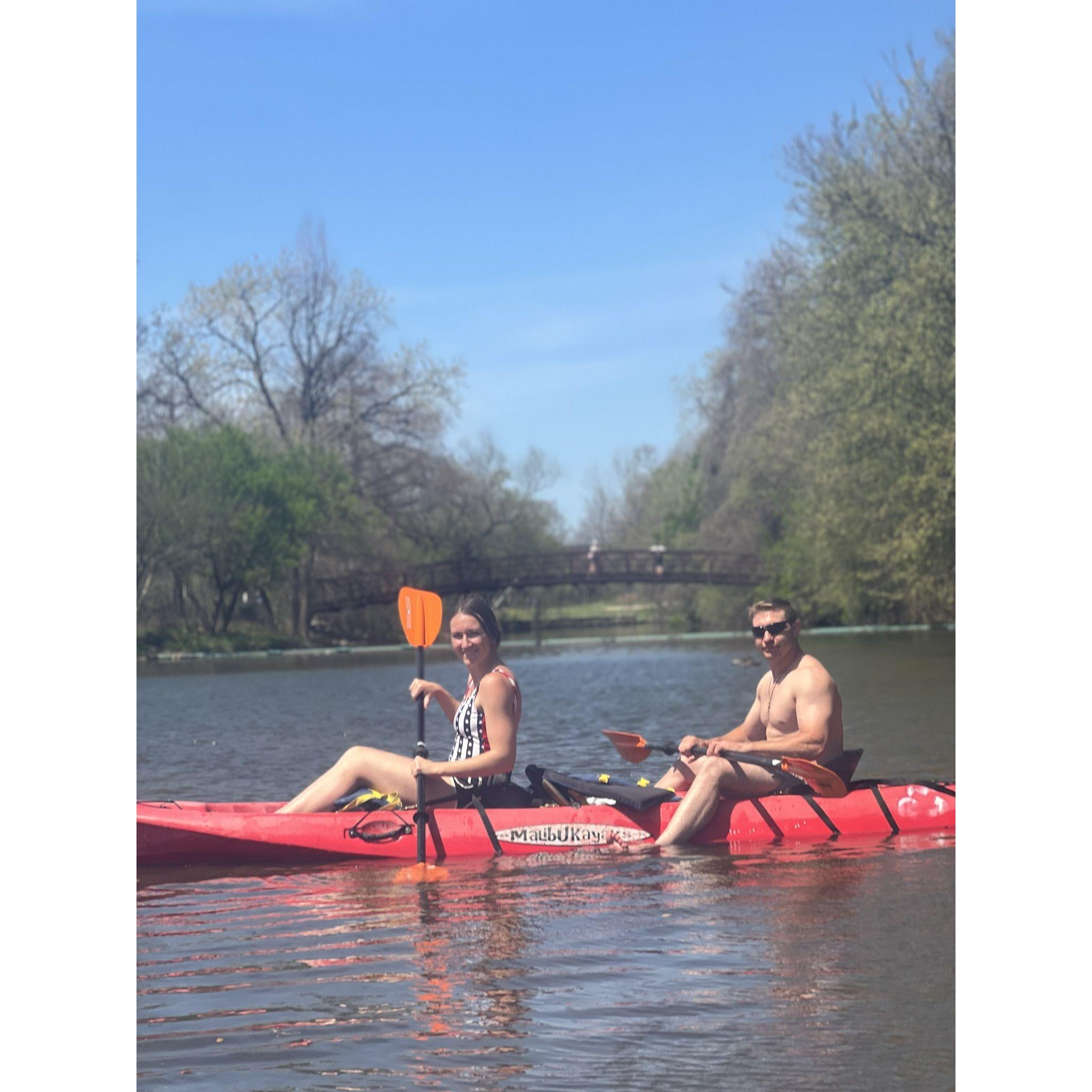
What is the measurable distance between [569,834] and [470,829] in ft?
1.52

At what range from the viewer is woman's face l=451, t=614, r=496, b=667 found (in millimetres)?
6176

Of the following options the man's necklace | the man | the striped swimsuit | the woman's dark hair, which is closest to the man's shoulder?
the man

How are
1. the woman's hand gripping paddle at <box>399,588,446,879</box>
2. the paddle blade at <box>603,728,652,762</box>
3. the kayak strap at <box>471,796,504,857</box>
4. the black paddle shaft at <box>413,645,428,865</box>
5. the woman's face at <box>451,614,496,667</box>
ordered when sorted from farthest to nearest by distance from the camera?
1. the paddle blade at <box>603,728,652,762</box>
2. the woman's hand gripping paddle at <box>399,588,446,879</box>
3. the kayak strap at <box>471,796,504,857</box>
4. the black paddle shaft at <box>413,645,428,865</box>
5. the woman's face at <box>451,614,496,667</box>

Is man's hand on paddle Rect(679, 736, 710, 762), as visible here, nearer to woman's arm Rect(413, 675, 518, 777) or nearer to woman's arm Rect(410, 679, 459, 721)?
woman's arm Rect(413, 675, 518, 777)

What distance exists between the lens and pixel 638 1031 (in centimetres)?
396

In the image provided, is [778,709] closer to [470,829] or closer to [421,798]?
[470,829]

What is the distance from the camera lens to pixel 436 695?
260 inches

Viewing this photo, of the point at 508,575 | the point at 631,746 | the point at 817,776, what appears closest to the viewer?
the point at 817,776

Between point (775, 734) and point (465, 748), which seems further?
point (775, 734)

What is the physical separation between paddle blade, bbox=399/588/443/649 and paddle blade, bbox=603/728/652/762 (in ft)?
3.32

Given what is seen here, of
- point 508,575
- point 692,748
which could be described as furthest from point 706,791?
point 508,575

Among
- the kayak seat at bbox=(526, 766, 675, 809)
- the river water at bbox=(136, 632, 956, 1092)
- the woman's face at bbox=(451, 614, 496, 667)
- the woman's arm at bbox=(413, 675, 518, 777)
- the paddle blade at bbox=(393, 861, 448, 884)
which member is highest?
the woman's face at bbox=(451, 614, 496, 667)
